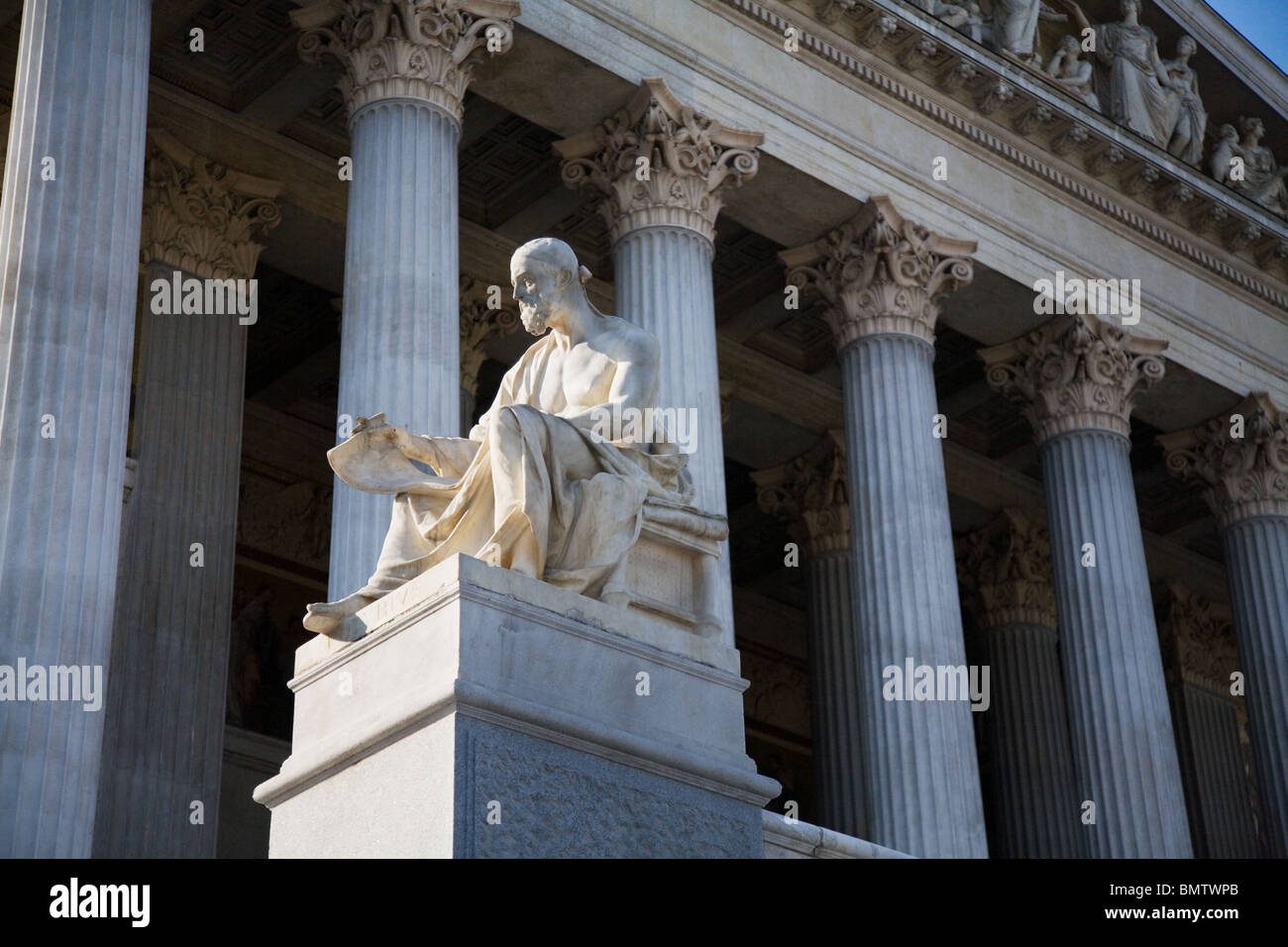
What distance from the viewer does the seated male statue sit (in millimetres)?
9633

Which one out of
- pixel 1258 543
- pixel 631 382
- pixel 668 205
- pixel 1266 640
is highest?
pixel 668 205

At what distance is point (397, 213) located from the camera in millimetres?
18422

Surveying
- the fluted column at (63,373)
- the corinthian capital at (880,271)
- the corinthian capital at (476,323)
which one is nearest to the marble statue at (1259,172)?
the corinthian capital at (880,271)

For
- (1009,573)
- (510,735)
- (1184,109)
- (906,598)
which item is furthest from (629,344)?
(1009,573)

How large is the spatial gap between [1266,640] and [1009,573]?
551 centimetres

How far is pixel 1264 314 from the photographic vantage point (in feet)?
95.7

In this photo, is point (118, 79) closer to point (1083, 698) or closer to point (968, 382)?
point (1083, 698)

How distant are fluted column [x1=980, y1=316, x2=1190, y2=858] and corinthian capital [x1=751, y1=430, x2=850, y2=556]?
11.0ft

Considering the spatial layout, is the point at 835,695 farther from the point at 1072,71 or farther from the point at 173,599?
the point at 173,599

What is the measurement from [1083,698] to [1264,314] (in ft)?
26.8

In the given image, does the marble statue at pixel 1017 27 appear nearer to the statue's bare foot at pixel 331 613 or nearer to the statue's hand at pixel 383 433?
the statue's hand at pixel 383 433

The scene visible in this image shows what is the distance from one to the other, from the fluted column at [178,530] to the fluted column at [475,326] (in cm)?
298

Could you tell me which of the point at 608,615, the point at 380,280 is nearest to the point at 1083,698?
the point at 380,280
